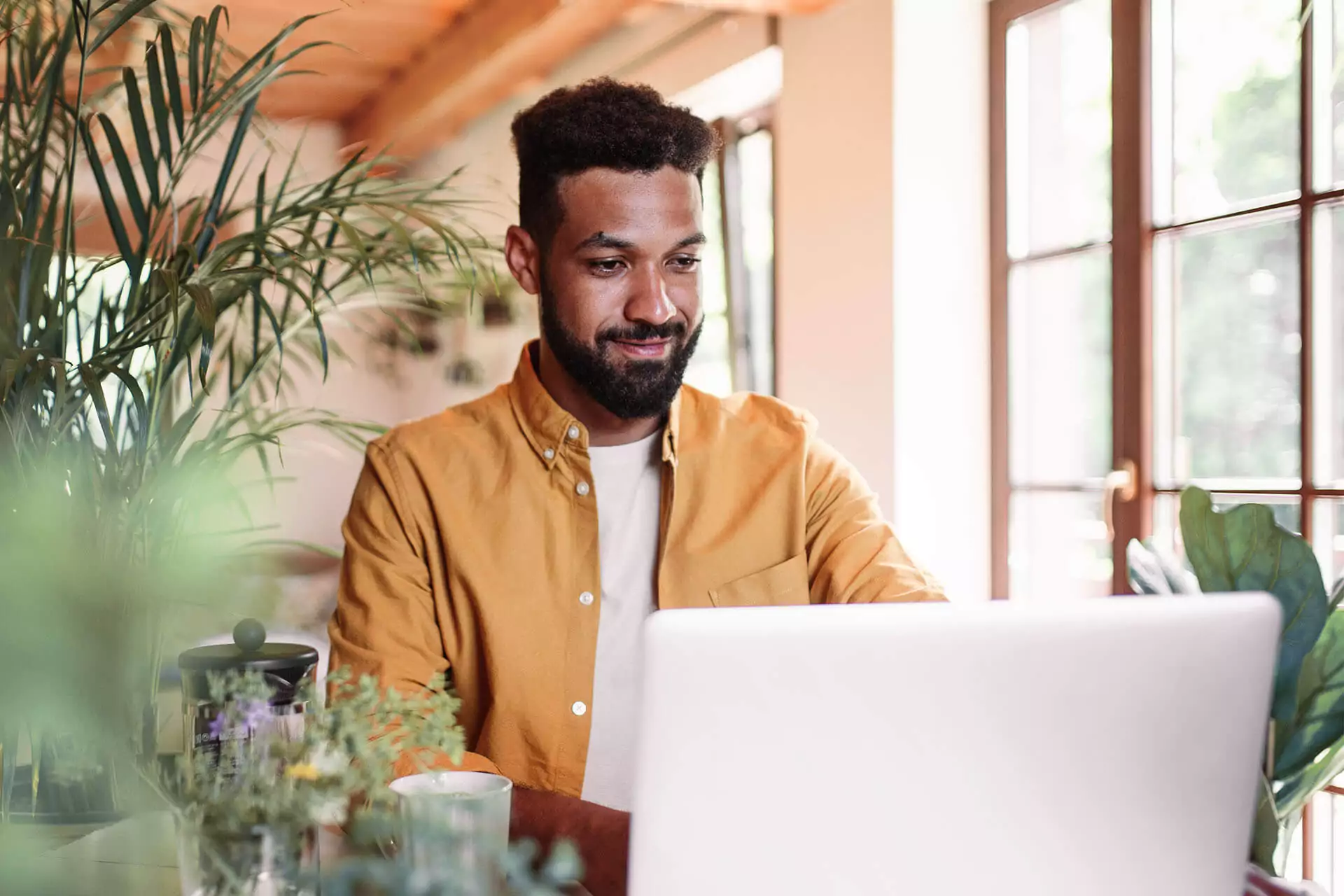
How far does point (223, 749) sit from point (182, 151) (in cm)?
94

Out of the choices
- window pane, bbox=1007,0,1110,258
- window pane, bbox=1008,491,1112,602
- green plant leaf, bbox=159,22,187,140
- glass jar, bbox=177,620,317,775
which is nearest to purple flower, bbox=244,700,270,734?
glass jar, bbox=177,620,317,775

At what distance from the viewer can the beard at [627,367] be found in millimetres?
1606

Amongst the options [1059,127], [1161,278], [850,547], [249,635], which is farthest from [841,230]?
[249,635]

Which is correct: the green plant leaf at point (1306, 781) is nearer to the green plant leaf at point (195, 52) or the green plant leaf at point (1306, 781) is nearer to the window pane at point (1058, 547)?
the green plant leaf at point (195, 52)

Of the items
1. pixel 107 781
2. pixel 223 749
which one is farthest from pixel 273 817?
pixel 107 781

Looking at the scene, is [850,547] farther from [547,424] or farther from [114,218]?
[114,218]

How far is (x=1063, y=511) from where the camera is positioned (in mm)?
3033

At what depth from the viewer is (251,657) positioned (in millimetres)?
1114

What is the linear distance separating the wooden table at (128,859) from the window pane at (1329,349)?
1.97 meters

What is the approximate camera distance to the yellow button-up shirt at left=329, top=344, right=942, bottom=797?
151 cm

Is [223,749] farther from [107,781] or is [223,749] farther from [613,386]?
[613,386]

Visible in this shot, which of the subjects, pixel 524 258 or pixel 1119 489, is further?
pixel 1119 489

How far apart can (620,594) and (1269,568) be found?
2.92 feet

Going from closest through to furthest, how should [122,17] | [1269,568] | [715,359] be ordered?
1. [1269,568]
2. [122,17]
3. [715,359]
